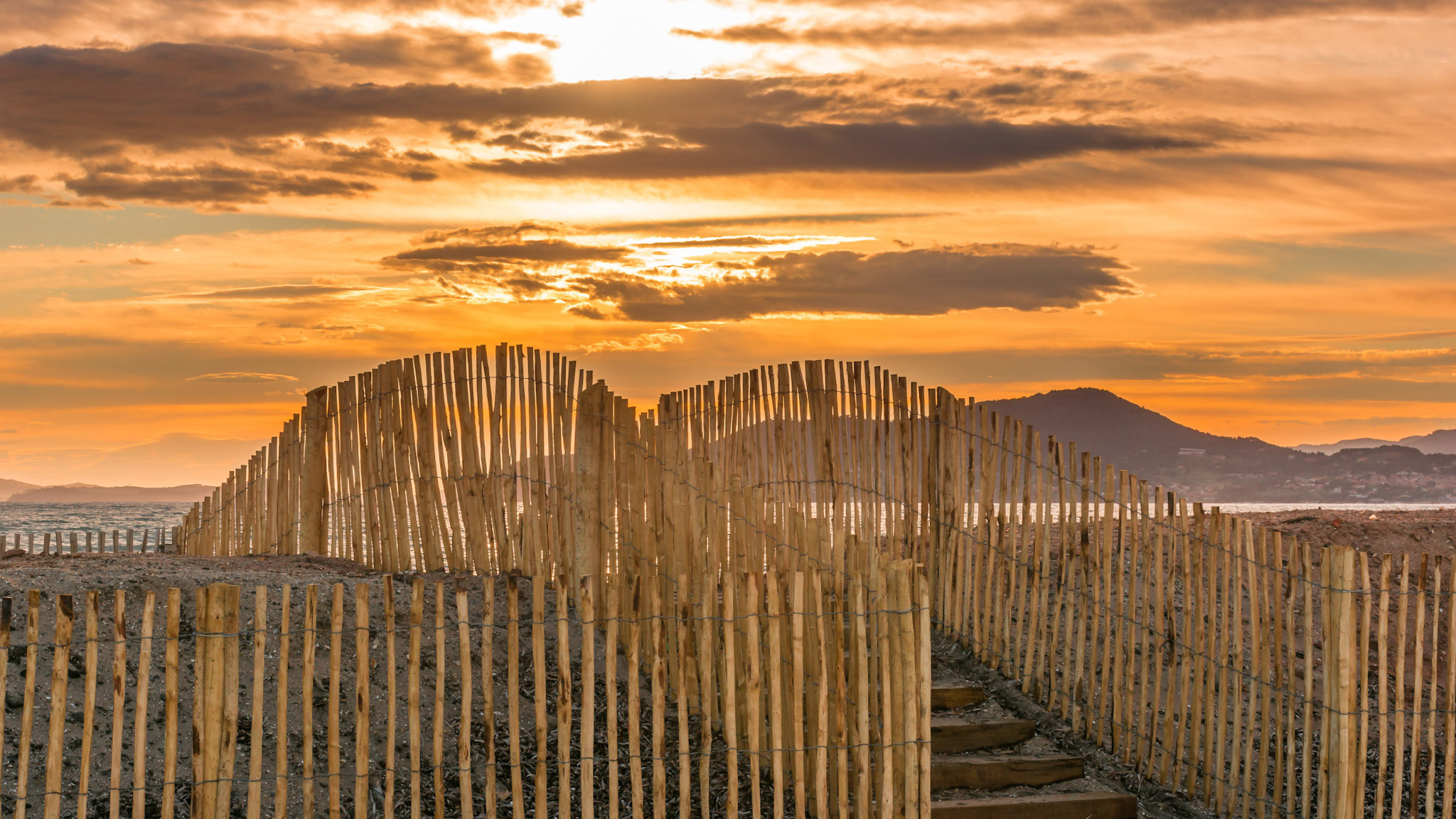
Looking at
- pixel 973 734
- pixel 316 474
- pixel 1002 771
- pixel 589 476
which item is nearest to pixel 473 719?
pixel 589 476

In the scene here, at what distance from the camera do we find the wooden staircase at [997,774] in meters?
7.14

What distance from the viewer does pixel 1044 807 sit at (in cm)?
720

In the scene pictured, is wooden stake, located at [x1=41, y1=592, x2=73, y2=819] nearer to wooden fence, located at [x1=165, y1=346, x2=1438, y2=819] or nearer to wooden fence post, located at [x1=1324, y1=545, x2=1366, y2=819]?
wooden fence, located at [x1=165, y1=346, x2=1438, y2=819]

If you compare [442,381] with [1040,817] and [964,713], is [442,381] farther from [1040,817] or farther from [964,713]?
[1040,817]

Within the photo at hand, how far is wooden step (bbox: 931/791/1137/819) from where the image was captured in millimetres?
6992

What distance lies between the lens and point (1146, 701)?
7941 millimetres

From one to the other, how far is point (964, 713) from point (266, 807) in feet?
14.8

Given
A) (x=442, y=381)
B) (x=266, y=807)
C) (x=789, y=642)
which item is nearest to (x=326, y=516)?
(x=442, y=381)

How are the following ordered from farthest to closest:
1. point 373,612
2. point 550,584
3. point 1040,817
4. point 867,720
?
point 550,584 → point 373,612 → point 1040,817 → point 867,720

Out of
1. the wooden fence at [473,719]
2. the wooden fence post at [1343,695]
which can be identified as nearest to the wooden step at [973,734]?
the wooden fence at [473,719]

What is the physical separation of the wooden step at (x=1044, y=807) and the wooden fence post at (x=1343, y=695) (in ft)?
4.00

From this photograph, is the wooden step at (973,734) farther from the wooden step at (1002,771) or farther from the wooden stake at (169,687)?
the wooden stake at (169,687)

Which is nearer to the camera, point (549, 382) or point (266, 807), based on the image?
point (266, 807)

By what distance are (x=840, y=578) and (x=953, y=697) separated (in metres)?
2.35
